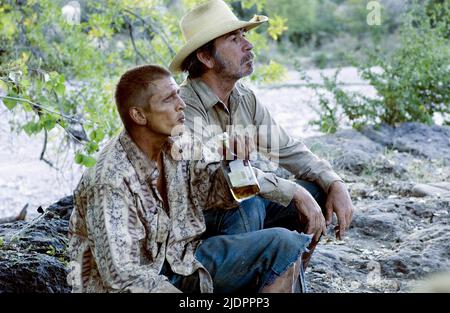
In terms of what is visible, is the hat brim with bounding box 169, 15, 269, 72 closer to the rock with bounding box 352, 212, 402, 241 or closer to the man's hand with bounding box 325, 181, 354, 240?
the man's hand with bounding box 325, 181, 354, 240

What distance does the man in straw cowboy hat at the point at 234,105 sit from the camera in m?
3.50

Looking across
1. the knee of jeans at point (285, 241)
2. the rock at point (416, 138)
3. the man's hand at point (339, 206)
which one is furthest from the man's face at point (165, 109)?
the rock at point (416, 138)

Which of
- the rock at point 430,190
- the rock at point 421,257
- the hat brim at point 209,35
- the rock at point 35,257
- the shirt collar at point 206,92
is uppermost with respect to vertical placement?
the hat brim at point 209,35

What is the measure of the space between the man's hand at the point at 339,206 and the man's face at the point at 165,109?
0.85m

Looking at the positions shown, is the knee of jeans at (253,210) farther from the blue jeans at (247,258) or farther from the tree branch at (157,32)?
the tree branch at (157,32)

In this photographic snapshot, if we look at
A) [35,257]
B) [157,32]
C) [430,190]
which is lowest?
[430,190]

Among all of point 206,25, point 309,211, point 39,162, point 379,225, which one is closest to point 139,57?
point 39,162

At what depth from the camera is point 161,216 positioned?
2.90 metres

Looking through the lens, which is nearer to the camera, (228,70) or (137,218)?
(137,218)

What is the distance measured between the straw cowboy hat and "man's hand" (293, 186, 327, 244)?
0.93m

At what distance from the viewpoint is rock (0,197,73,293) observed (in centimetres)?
343

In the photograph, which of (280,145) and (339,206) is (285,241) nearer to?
(339,206)

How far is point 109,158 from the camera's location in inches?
110

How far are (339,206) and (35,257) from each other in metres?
1.33
